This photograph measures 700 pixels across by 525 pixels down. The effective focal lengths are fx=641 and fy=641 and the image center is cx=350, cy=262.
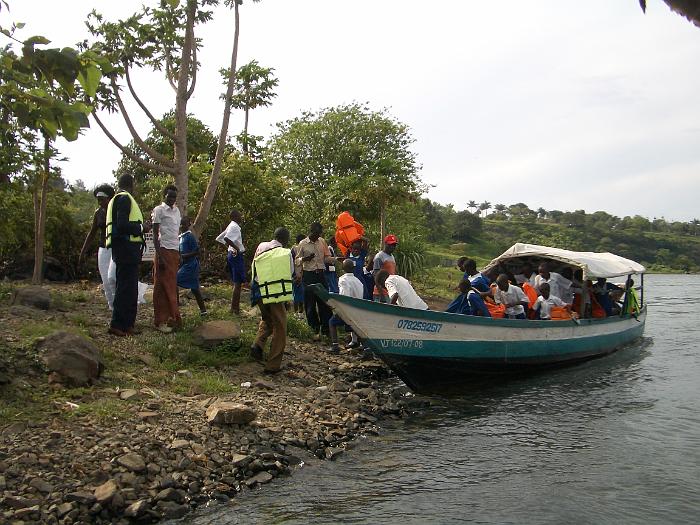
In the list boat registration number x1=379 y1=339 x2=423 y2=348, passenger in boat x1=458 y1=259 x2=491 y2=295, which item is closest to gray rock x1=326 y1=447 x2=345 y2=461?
boat registration number x1=379 y1=339 x2=423 y2=348

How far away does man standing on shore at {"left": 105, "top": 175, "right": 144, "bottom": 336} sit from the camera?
766cm

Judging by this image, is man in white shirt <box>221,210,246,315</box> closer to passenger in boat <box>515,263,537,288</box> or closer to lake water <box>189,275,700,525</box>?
lake water <box>189,275,700,525</box>

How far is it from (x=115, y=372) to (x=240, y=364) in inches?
69.2

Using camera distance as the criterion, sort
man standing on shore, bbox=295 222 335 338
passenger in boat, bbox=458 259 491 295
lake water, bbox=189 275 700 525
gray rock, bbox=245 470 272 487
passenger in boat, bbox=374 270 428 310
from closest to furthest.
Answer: lake water, bbox=189 275 700 525 < gray rock, bbox=245 470 272 487 < passenger in boat, bbox=374 270 428 310 < man standing on shore, bbox=295 222 335 338 < passenger in boat, bbox=458 259 491 295

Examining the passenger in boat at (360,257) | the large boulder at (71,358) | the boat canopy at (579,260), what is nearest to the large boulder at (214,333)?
the large boulder at (71,358)

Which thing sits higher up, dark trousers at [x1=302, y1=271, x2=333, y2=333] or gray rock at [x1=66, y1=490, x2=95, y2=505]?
dark trousers at [x1=302, y1=271, x2=333, y2=333]

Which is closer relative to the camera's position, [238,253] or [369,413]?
[369,413]

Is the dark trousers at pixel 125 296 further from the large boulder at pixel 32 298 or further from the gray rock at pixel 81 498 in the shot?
the gray rock at pixel 81 498

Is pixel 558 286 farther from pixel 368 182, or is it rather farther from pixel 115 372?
pixel 115 372

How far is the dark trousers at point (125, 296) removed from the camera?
779 centimetres

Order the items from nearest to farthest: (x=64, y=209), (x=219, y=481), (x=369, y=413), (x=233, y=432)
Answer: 1. (x=219, y=481)
2. (x=233, y=432)
3. (x=369, y=413)
4. (x=64, y=209)

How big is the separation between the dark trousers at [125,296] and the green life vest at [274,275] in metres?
1.50

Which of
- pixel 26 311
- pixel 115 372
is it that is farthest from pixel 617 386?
pixel 26 311

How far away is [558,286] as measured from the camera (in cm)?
1312
